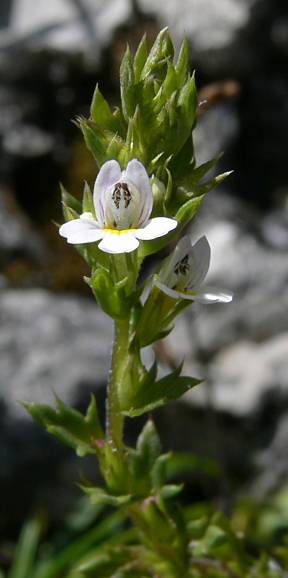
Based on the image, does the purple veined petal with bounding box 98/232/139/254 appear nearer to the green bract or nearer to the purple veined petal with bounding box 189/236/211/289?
the green bract

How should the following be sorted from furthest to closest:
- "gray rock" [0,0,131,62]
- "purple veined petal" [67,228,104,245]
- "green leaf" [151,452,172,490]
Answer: "gray rock" [0,0,131,62] → "green leaf" [151,452,172,490] → "purple veined petal" [67,228,104,245]

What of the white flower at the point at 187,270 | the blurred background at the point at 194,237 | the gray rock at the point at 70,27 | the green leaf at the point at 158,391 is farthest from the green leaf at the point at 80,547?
the gray rock at the point at 70,27

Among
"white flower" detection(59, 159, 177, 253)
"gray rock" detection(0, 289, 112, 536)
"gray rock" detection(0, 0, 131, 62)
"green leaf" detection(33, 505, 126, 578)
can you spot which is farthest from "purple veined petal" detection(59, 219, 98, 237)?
"gray rock" detection(0, 0, 131, 62)

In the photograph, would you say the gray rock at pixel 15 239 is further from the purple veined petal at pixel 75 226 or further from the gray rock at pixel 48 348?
the purple veined petal at pixel 75 226

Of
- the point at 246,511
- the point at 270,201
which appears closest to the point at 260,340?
the point at 246,511

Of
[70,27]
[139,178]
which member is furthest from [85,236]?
[70,27]

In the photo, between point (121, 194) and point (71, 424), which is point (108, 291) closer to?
point (121, 194)

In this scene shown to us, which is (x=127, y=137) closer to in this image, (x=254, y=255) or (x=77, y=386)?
(x=77, y=386)
